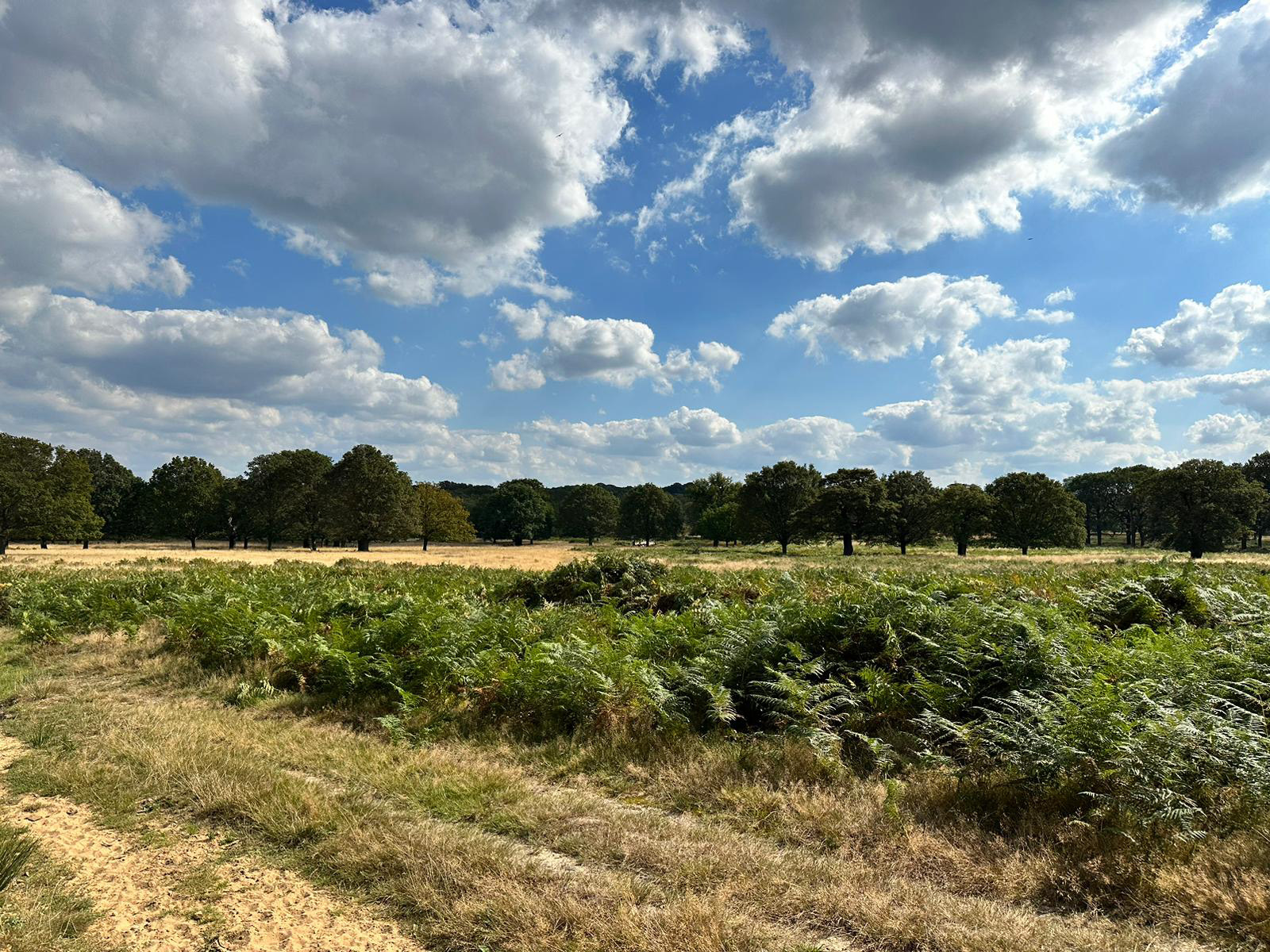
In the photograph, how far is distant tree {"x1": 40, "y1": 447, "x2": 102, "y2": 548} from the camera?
169 ft

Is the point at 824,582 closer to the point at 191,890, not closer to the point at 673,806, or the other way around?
the point at 673,806

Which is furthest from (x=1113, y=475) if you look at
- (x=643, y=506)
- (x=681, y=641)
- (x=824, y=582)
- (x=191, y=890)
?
(x=191, y=890)

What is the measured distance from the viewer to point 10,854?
14.6 ft

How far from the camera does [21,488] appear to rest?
4909cm

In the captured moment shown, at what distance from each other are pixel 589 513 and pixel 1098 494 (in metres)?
91.0

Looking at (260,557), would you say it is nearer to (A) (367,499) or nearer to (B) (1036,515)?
(A) (367,499)

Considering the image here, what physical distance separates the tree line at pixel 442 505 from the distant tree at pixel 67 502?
0.12m

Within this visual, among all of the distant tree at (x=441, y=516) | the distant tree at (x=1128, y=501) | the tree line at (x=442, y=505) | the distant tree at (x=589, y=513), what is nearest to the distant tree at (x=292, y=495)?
the tree line at (x=442, y=505)

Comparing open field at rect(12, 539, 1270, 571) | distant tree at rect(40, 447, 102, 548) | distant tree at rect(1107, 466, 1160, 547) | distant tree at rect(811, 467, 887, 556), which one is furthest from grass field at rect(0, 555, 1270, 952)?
distant tree at rect(1107, 466, 1160, 547)

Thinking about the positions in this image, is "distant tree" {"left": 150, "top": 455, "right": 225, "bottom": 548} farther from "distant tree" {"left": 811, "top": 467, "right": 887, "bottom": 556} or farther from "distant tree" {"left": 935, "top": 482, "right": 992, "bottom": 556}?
"distant tree" {"left": 935, "top": 482, "right": 992, "bottom": 556}

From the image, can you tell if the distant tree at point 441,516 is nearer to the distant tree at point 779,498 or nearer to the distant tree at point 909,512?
the distant tree at point 779,498

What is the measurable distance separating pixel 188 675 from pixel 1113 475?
443ft

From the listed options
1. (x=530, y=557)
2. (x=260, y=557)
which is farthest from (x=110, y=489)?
(x=530, y=557)

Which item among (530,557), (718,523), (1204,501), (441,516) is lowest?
(530,557)
